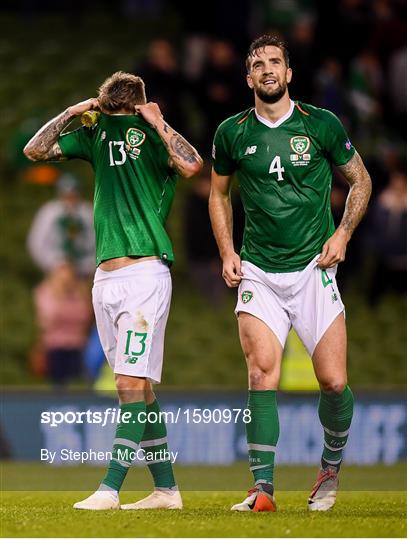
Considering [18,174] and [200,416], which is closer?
[200,416]

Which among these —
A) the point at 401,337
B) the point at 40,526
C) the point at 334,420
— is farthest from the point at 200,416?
the point at 40,526

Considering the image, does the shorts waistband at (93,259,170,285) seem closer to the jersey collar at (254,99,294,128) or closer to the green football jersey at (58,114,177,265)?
the green football jersey at (58,114,177,265)

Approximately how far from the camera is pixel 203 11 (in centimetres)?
2086

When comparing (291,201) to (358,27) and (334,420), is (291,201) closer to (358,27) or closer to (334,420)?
(334,420)

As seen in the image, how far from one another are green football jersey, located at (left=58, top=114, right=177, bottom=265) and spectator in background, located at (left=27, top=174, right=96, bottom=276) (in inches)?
314


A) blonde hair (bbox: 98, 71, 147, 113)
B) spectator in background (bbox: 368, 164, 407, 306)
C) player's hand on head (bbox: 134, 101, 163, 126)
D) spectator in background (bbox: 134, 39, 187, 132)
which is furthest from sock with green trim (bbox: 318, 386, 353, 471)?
spectator in background (bbox: 134, 39, 187, 132)

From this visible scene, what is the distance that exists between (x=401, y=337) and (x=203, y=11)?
17.9ft

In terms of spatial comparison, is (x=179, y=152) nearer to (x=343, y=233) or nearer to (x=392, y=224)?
(x=343, y=233)

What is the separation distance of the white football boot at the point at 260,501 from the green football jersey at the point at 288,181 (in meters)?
1.27

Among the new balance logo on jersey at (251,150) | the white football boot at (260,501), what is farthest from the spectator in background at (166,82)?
the white football boot at (260,501)

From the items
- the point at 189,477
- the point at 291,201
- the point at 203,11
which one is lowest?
the point at 189,477

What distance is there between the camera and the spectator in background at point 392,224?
683 inches

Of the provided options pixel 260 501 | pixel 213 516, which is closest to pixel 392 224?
pixel 260 501

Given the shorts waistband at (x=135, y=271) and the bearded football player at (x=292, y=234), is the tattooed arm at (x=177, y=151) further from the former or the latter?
the shorts waistband at (x=135, y=271)
